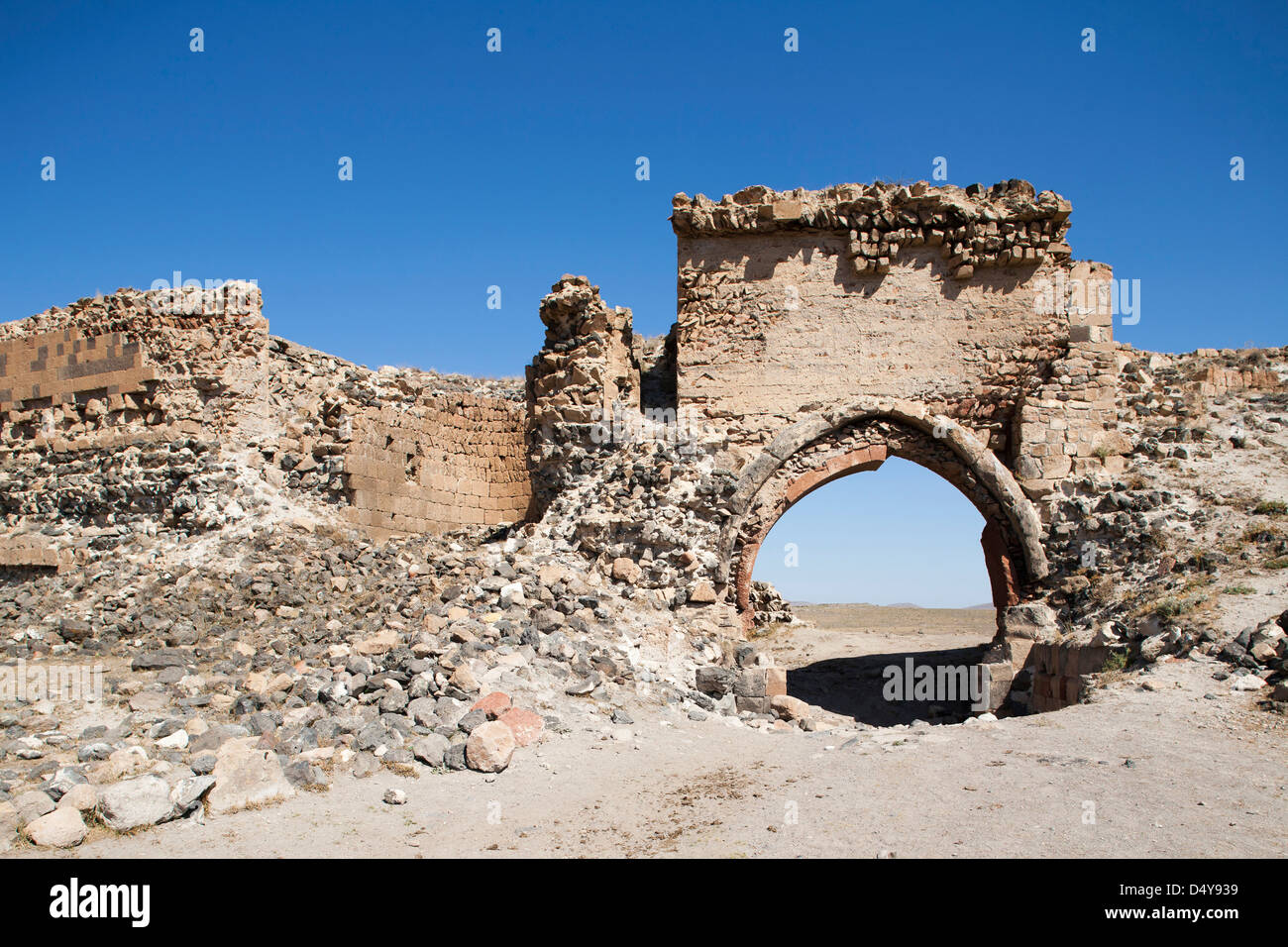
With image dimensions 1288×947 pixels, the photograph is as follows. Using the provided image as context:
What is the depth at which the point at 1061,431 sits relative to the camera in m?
9.83

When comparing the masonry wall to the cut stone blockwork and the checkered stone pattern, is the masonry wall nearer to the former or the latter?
the cut stone blockwork

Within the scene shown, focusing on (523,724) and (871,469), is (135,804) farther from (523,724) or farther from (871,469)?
(871,469)

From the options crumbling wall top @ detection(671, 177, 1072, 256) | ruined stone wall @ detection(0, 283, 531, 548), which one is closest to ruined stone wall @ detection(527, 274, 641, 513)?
crumbling wall top @ detection(671, 177, 1072, 256)

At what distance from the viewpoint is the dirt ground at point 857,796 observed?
457 centimetres

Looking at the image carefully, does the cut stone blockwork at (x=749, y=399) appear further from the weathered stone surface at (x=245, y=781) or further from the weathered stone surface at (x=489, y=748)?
the weathered stone surface at (x=245, y=781)

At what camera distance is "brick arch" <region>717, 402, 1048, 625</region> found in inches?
384

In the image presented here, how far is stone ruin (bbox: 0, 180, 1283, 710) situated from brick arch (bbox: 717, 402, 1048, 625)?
0.03 m

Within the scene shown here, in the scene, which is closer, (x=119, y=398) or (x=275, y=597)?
(x=275, y=597)

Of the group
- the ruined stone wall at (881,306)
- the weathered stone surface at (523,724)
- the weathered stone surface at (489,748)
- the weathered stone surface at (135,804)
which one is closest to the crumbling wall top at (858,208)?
the ruined stone wall at (881,306)

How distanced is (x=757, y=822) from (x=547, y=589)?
13.7 ft

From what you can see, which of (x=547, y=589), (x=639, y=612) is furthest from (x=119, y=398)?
(x=639, y=612)

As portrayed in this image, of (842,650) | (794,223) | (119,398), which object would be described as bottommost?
(842,650)
